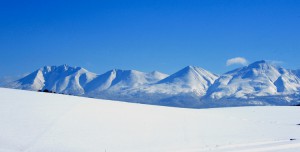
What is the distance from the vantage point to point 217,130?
1492 inches

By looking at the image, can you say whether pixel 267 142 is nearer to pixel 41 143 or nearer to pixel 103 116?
pixel 103 116

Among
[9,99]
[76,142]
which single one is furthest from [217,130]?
[9,99]

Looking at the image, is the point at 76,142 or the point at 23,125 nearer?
the point at 76,142

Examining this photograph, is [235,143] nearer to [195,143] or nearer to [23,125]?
[195,143]

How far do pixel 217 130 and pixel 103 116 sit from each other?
1165 centimetres

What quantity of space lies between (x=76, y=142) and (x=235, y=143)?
12.7 metres

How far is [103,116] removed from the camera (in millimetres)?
36250

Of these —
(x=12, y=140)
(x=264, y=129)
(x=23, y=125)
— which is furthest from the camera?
(x=264, y=129)

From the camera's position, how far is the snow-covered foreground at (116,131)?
26.5m

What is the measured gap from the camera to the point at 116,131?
31969 mm

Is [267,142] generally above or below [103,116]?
below

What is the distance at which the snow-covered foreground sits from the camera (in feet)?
87.1

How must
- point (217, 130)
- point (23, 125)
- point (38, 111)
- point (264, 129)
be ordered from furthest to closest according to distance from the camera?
point (264, 129) < point (217, 130) < point (38, 111) < point (23, 125)

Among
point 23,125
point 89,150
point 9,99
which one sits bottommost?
point 89,150
